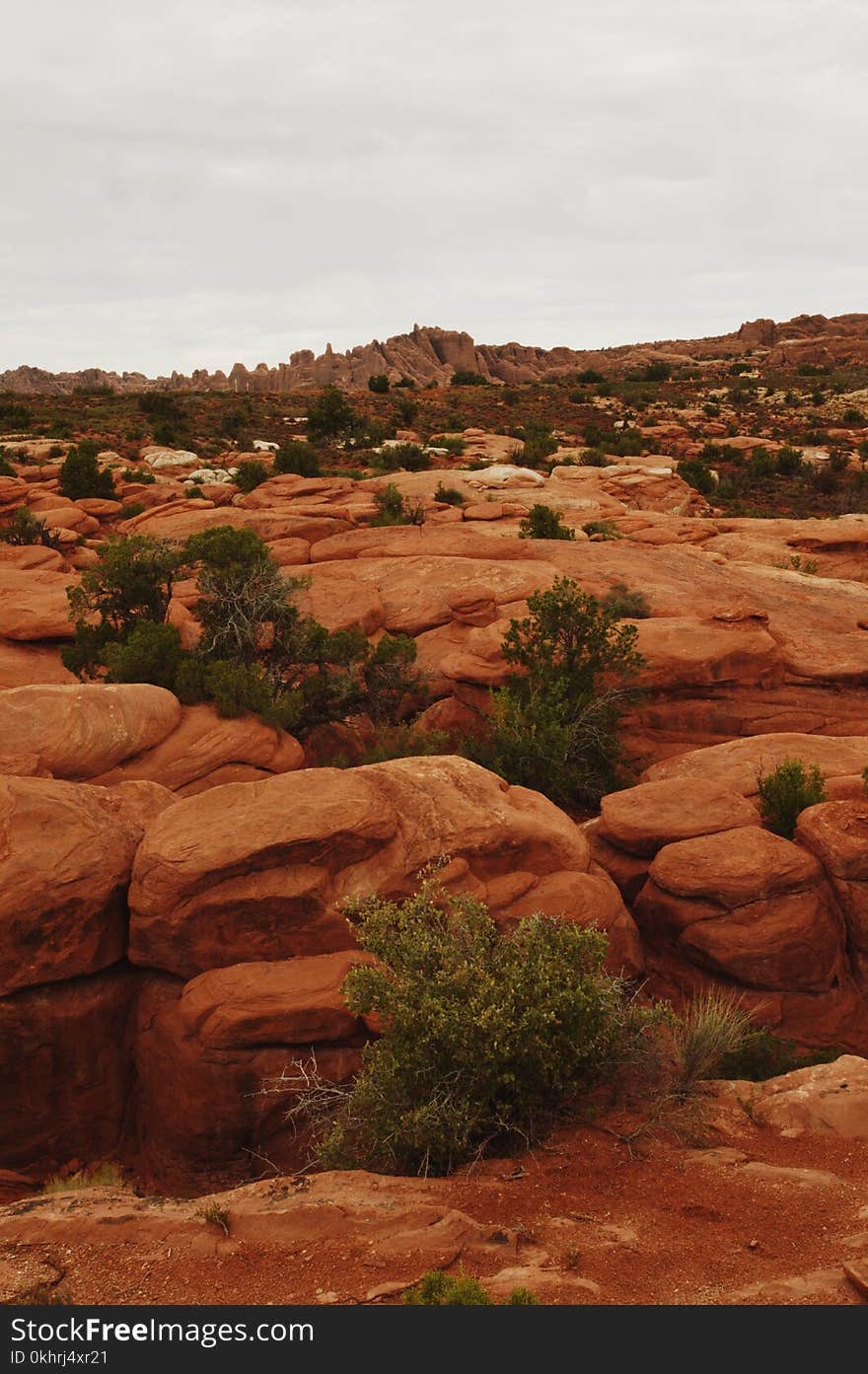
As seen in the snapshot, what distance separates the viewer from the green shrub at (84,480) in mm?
31531

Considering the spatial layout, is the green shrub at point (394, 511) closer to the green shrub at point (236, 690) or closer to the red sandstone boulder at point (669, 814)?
the green shrub at point (236, 690)

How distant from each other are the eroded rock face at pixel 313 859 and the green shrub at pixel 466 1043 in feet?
4.70

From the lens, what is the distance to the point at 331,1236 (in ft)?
19.0

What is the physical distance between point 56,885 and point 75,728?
3.15m

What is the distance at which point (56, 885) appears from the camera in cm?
898

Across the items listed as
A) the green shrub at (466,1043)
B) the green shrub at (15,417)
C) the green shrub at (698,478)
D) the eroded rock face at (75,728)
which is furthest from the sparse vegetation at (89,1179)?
the green shrub at (15,417)

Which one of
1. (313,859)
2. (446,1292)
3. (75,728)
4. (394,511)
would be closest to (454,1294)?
(446,1292)

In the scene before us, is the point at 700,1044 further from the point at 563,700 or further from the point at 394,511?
the point at 394,511

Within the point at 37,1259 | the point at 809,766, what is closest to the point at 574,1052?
the point at 37,1259

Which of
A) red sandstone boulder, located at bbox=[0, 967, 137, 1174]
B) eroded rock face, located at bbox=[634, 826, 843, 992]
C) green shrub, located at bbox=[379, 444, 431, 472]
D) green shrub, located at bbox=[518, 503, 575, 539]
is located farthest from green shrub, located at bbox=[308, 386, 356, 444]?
red sandstone boulder, located at bbox=[0, 967, 137, 1174]

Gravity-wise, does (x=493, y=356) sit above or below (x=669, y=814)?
above

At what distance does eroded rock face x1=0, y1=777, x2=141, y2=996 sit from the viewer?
29.0 ft
